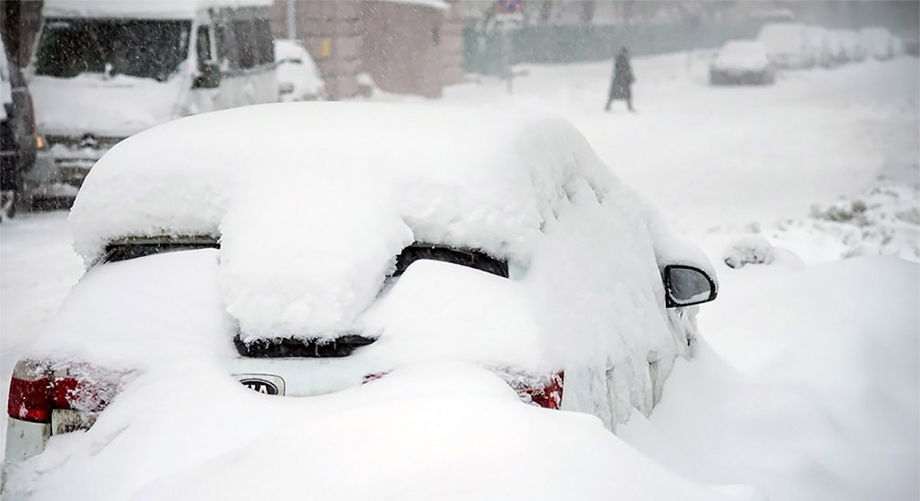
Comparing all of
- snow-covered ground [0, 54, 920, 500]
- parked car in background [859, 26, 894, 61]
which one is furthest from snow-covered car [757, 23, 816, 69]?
snow-covered ground [0, 54, 920, 500]

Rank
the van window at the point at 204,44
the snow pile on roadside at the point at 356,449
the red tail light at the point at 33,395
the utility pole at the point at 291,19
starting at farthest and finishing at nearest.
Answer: the utility pole at the point at 291,19 < the van window at the point at 204,44 < the red tail light at the point at 33,395 < the snow pile on roadside at the point at 356,449

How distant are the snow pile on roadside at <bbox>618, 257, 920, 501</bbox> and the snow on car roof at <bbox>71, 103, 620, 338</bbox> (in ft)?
3.07

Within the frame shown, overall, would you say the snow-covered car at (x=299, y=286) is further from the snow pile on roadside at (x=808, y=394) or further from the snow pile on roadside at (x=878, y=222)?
the snow pile on roadside at (x=878, y=222)

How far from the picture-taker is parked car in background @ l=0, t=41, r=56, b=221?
1204cm

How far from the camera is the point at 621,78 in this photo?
27250 millimetres

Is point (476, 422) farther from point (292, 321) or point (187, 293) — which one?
point (187, 293)

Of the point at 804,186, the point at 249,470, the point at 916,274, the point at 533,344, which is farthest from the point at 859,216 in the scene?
the point at 249,470

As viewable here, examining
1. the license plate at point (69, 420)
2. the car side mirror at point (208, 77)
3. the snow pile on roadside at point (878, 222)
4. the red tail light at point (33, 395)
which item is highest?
the car side mirror at point (208, 77)

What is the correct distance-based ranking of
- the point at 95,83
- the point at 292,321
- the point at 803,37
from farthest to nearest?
the point at 803,37 < the point at 95,83 < the point at 292,321

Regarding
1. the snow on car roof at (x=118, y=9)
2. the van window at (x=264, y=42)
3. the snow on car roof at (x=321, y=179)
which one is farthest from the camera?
the van window at (x=264, y=42)

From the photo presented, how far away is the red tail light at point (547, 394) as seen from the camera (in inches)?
119

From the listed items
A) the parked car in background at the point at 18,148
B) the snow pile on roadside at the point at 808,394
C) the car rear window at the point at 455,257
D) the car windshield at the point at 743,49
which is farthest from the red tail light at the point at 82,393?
the car windshield at the point at 743,49

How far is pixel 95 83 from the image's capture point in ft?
45.2

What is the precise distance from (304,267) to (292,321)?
0.50 feet
